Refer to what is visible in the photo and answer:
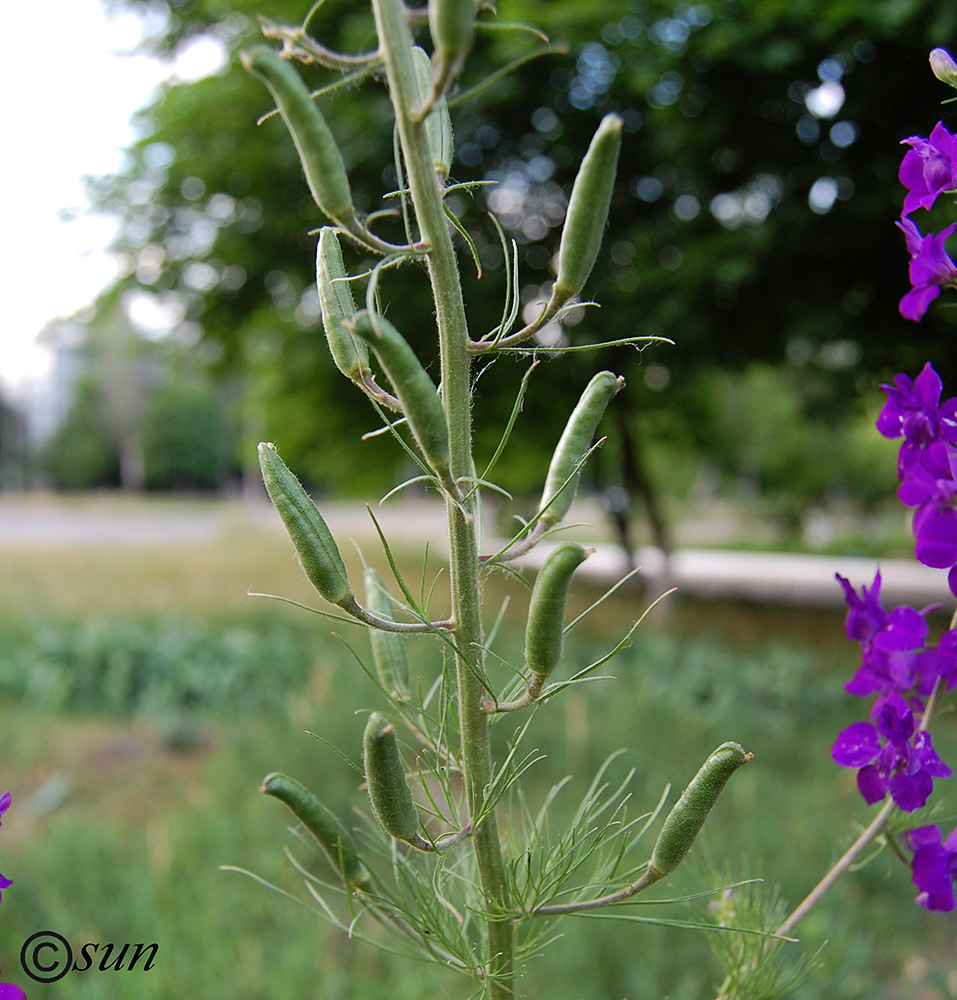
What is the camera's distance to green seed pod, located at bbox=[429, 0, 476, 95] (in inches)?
18.1

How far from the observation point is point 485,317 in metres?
5.79

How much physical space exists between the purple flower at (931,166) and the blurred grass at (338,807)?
65 cm

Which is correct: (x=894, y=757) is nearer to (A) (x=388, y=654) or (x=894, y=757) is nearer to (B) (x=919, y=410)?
(B) (x=919, y=410)

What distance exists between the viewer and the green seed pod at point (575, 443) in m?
0.63

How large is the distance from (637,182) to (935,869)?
5.96 metres

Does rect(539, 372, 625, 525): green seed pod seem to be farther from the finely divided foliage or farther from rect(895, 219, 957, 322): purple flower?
rect(895, 219, 957, 322): purple flower

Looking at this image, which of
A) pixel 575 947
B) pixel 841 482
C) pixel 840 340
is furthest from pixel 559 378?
pixel 841 482


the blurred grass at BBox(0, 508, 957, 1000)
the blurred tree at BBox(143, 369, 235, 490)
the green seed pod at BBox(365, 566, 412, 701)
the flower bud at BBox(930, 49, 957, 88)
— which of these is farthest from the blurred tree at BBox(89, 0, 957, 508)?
the blurred tree at BBox(143, 369, 235, 490)

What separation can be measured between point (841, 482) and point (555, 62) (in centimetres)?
1258

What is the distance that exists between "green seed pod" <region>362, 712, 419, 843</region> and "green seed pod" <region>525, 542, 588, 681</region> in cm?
10

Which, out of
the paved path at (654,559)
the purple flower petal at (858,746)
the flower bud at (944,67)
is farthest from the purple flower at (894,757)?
the paved path at (654,559)

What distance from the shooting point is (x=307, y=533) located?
57 cm

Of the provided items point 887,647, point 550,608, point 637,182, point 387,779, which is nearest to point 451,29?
point 550,608

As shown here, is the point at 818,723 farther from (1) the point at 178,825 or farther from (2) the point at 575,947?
(1) the point at 178,825
